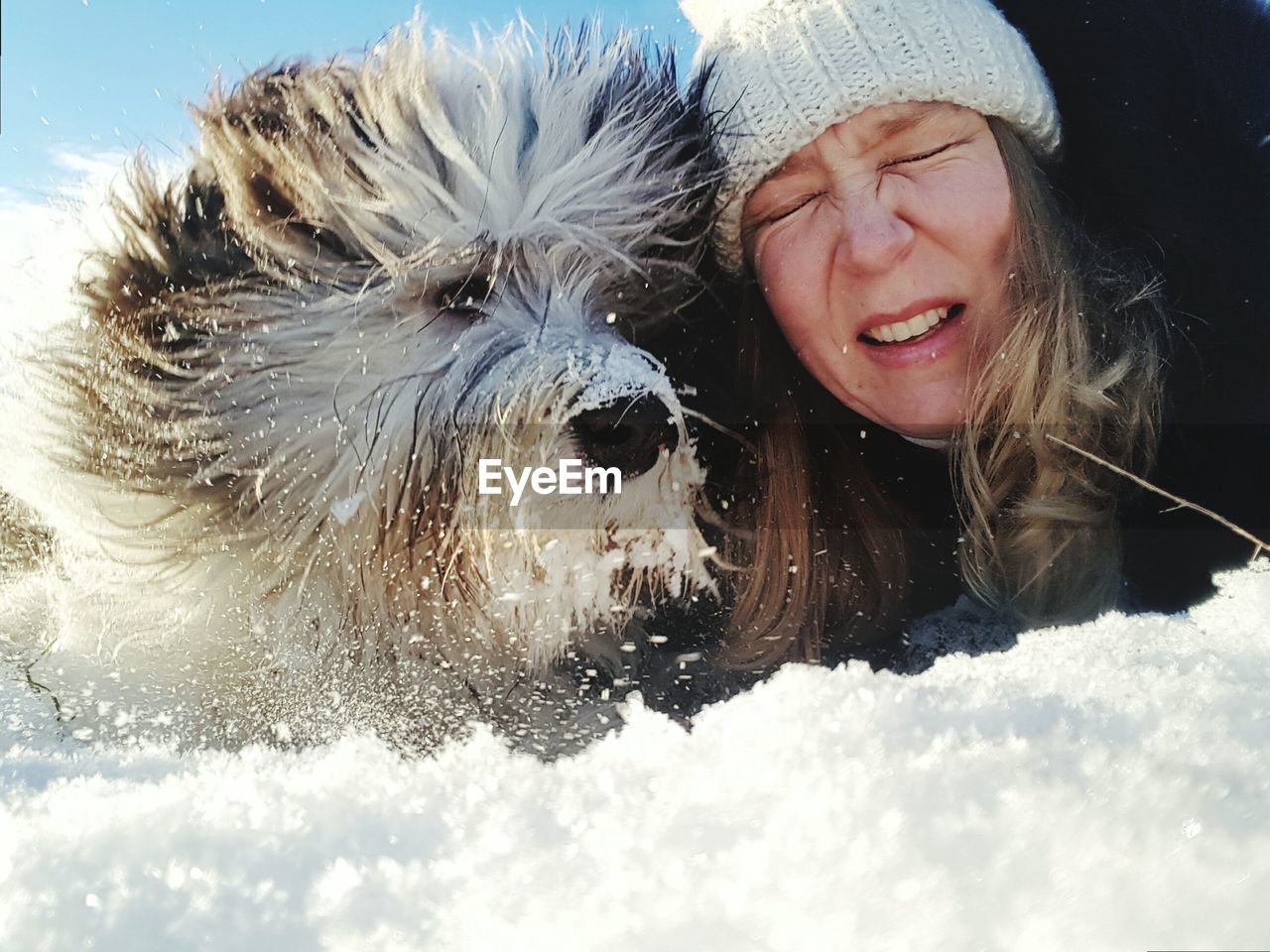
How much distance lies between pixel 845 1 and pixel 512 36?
51 centimetres

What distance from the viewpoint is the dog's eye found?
1.51 m

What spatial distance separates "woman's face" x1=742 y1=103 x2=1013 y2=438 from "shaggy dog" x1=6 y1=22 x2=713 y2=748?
157 mm

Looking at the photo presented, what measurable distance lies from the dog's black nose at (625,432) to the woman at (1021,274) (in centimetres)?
27

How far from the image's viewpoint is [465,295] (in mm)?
1518

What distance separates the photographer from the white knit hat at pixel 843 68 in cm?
139

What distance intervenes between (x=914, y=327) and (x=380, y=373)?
87 centimetres

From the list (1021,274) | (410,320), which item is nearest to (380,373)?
Result: (410,320)

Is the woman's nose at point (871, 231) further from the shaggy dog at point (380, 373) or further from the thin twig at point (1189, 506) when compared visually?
the thin twig at point (1189, 506)

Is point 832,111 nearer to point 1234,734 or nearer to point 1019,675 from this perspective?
point 1019,675

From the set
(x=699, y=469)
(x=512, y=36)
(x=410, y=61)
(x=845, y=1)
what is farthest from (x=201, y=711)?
(x=845, y=1)

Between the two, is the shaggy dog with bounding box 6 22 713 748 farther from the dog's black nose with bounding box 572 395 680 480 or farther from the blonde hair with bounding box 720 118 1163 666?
the blonde hair with bounding box 720 118 1163 666

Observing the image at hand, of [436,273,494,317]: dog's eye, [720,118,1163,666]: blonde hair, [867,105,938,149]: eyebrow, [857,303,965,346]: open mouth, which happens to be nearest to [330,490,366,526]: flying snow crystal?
[436,273,494,317]: dog's eye

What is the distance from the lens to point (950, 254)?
1.52 m

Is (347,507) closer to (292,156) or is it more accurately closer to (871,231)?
(292,156)
